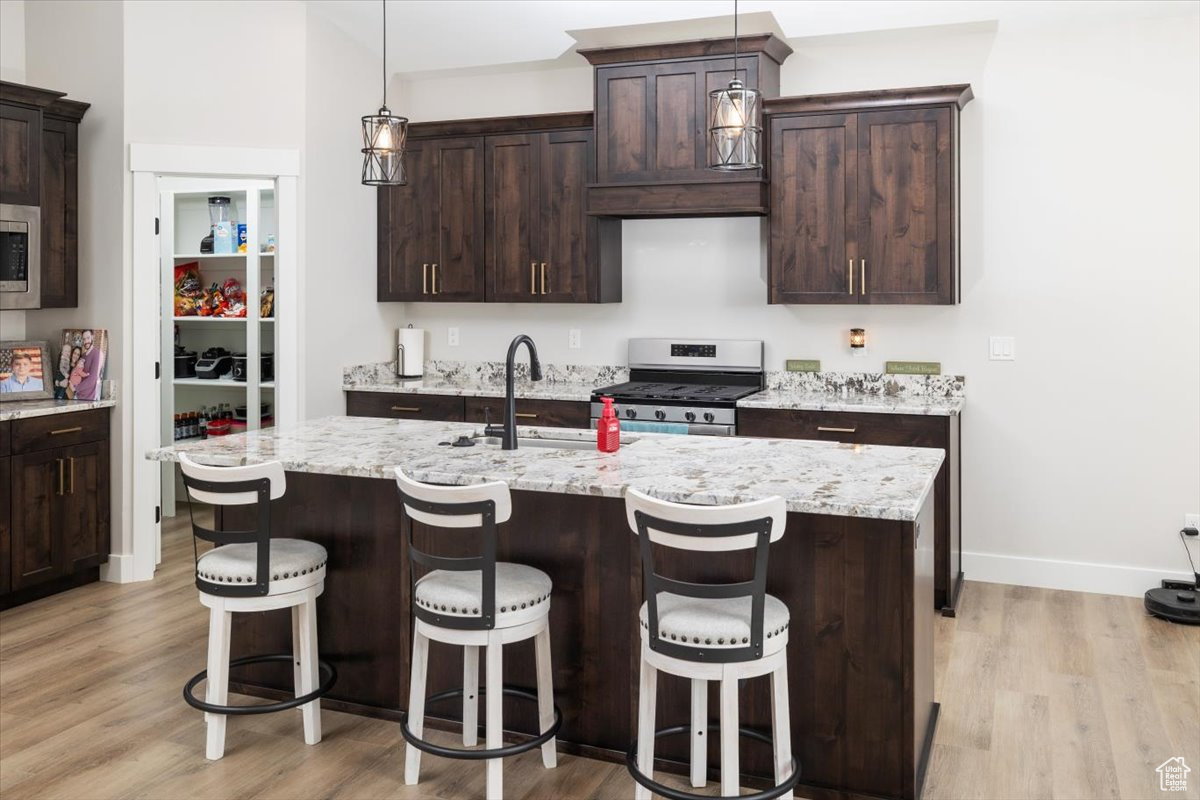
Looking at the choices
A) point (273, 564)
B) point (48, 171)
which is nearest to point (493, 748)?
point (273, 564)

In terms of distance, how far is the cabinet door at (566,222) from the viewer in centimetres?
532

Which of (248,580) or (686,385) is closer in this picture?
(248,580)

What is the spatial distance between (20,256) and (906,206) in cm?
409

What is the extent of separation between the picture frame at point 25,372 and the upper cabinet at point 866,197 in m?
3.54

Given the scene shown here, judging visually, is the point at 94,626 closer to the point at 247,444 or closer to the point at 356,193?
the point at 247,444

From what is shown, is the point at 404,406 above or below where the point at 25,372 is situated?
below

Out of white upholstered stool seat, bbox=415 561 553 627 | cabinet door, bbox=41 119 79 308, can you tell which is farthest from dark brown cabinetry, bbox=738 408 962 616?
cabinet door, bbox=41 119 79 308

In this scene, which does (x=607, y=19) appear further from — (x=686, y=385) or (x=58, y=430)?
(x=58, y=430)

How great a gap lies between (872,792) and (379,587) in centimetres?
160

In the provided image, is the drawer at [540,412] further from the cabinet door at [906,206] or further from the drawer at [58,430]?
the drawer at [58,430]

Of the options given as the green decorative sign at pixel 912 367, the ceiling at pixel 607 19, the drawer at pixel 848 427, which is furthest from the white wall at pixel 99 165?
the green decorative sign at pixel 912 367

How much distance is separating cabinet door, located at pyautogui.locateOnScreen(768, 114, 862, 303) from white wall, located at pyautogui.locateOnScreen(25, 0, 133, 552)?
124 inches

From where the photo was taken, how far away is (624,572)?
2891 millimetres

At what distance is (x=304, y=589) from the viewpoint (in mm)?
3023
